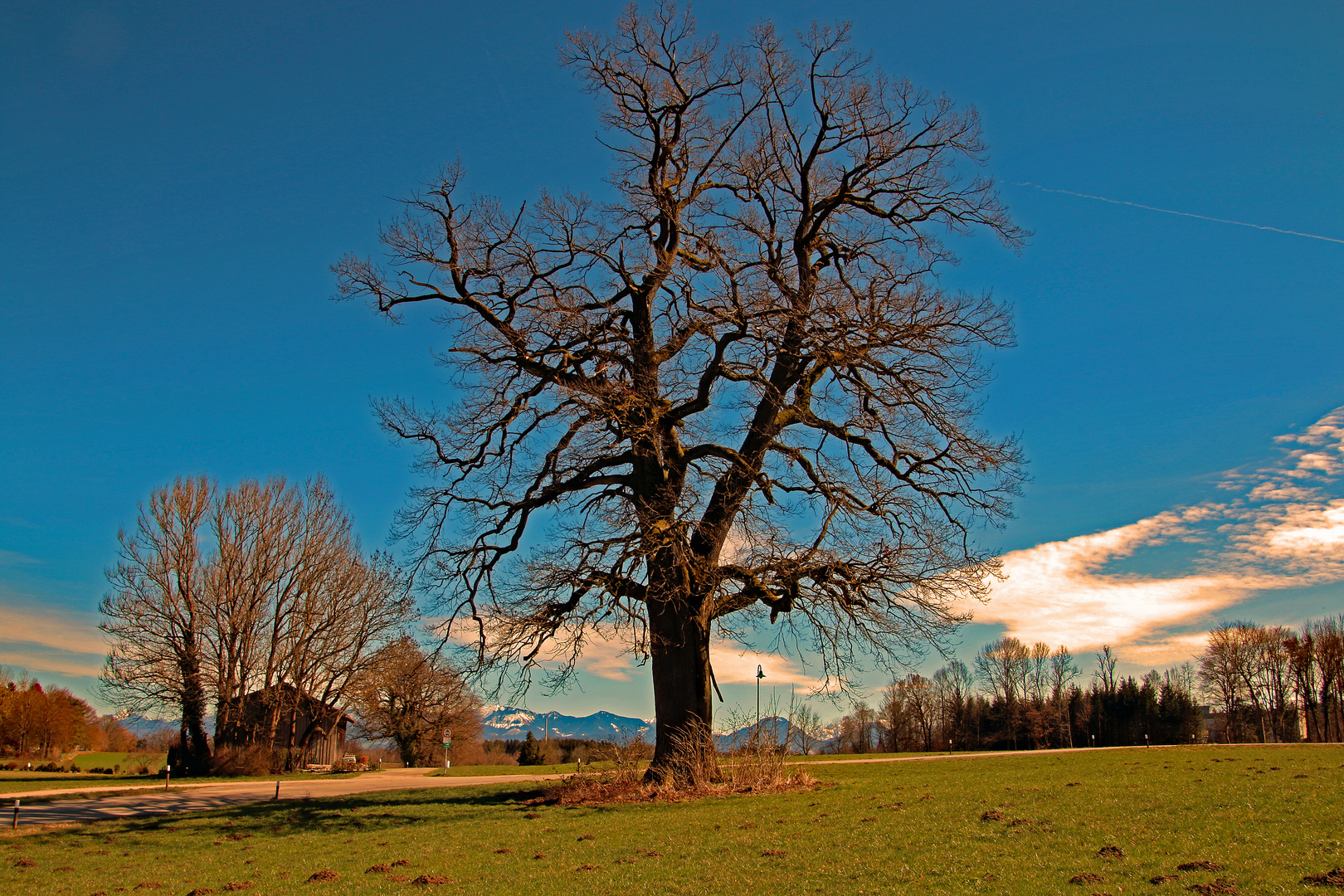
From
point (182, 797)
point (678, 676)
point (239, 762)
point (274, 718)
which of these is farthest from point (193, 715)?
point (678, 676)

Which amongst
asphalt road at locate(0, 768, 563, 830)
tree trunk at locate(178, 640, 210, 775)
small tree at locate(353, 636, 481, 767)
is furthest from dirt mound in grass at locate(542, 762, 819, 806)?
tree trunk at locate(178, 640, 210, 775)

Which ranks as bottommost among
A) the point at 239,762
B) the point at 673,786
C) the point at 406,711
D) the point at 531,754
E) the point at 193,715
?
the point at 531,754

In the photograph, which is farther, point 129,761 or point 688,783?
point 129,761

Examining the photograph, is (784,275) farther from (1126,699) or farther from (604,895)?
(1126,699)

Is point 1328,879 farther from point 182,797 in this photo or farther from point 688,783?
point 182,797

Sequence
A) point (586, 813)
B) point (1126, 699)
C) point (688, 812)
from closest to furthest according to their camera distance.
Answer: point (688, 812), point (586, 813), point (1126, 699)

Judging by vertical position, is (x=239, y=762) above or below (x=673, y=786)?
below

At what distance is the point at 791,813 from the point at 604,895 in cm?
583

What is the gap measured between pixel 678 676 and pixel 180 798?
17437 millimetres

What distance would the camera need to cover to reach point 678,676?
16984mm

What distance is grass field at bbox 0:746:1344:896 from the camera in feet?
25.6

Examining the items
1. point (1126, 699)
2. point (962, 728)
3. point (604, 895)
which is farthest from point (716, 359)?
point (1126, 699)

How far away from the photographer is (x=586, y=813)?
583 inches

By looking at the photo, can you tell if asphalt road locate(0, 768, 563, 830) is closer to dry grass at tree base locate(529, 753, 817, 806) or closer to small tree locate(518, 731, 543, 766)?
dry grass at tree base locate(529, 753, 817, 806)
